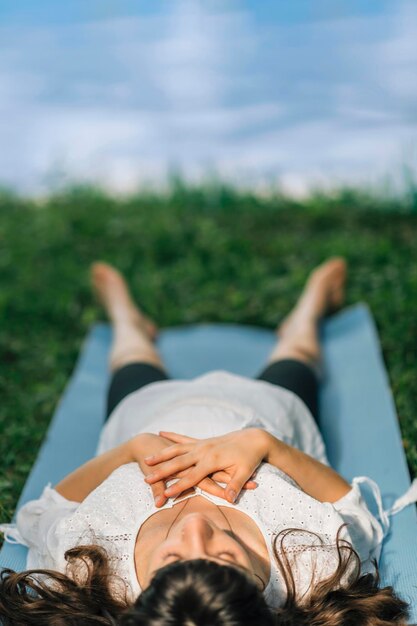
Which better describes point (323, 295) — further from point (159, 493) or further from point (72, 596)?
point (72, 596)

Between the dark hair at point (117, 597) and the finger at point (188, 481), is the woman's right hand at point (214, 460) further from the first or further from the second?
the dark hair at point (117, 597)

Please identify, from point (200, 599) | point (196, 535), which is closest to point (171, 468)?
point (196, 535)

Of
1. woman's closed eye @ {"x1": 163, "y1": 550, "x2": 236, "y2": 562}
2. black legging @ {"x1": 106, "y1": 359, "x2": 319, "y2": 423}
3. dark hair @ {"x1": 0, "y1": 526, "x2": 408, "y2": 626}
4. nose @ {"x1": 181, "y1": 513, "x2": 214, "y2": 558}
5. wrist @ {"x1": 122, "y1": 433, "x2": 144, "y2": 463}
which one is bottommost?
dark hair @ {"x1": 0, "y1": 526, "x2": 408, "y2": 626}

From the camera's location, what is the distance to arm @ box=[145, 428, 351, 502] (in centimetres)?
225

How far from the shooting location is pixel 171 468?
7.47ft

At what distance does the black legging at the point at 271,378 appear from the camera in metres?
2.99

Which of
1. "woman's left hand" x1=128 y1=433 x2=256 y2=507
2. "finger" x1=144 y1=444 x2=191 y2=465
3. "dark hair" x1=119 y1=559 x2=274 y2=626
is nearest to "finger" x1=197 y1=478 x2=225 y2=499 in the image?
"woman's left hand" x1=128 y1=433 x2=256 y2=507

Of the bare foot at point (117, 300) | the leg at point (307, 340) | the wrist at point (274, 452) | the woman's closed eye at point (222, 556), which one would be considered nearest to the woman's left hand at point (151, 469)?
the wrist at point (274, 452)

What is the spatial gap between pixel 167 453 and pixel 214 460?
13cm

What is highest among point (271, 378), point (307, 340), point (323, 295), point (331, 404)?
point (323, 295)

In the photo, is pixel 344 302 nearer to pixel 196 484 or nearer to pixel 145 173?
pixel 196 484

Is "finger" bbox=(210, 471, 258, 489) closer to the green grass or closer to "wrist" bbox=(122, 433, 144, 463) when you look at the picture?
"wrist" bbox=(122, 433, 144, 463)

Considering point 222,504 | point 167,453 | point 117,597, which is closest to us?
point 117,597

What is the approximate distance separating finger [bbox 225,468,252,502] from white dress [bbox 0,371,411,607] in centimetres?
3
